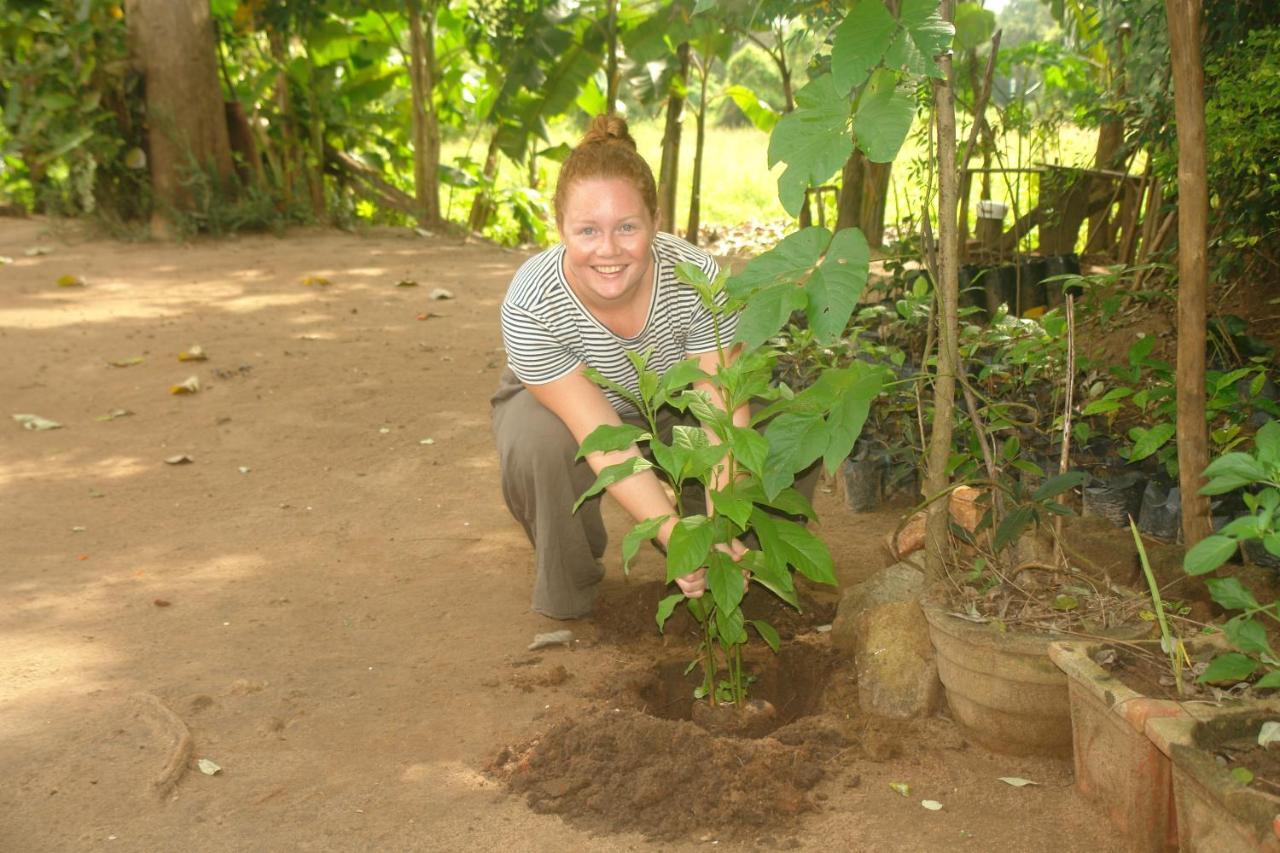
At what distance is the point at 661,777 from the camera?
2.38 m

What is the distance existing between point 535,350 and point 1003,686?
55.7 inches

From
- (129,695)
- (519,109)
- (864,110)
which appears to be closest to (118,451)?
(129,695)

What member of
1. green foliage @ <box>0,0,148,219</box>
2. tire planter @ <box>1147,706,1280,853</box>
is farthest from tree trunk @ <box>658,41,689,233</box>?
tire planter @ <box>1147,706,1280,853</box>

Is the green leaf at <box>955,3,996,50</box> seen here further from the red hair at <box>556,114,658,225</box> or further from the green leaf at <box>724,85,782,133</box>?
the green leaf at <box>724,85,782,133</box>

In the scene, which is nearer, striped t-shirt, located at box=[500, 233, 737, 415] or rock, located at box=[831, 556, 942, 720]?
rock, located at box=[831, 556, 942, 720]

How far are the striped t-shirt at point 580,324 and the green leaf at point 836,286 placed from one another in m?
0.89

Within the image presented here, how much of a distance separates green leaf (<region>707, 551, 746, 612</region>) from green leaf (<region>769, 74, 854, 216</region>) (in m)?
0.77

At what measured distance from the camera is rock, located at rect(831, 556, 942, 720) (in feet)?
8.55

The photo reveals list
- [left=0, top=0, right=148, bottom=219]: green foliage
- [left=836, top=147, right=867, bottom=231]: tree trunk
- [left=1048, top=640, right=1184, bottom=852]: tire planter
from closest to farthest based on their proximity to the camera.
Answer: [left=1048, top=640, right=1184, bottom=852]: tire planter < [left=836, top=147, right=867, bottom=231]: tree trunk < [left=0, top=0, right=148, bottom=219]: green foliage

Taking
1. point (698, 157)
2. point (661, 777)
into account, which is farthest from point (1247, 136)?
point (698, 157)

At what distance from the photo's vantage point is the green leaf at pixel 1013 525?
96.3 inches

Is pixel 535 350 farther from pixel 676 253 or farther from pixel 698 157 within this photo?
pixel 698 157

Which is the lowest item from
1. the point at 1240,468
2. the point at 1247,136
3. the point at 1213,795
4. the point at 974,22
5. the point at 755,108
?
the point at 1213,795

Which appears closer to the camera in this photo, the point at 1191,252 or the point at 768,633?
the point at 1191,252
